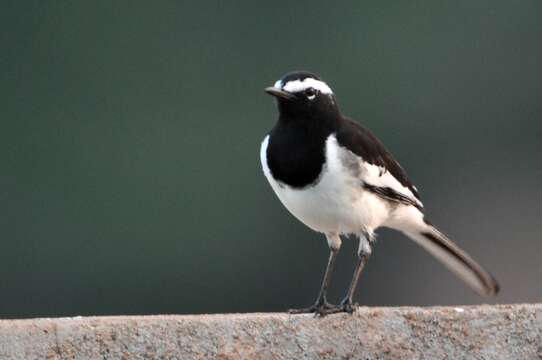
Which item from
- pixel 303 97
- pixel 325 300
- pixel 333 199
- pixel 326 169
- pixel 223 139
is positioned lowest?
pixel 223 139

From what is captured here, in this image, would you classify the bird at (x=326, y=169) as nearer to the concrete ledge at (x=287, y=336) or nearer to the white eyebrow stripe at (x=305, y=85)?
the white eyebrow stripe at (x=305, y=85)

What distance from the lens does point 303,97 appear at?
7930 mm

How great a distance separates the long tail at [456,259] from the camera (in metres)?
8.70

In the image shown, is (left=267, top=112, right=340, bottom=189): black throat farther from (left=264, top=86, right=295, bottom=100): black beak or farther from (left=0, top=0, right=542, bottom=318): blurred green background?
(left=0, top=0, right=542, bottom=318): blurred green background

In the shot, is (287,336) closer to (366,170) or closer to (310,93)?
(366,170)

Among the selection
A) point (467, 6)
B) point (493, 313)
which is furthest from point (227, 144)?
point (493, 313)

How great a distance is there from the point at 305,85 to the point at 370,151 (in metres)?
0.41

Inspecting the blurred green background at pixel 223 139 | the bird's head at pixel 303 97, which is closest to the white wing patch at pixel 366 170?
the bird's head at pixel 303 97

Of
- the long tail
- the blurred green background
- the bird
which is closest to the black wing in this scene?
the bird

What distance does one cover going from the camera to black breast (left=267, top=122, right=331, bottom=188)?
25.3 feet

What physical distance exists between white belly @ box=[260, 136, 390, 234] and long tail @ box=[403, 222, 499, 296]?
841 mm

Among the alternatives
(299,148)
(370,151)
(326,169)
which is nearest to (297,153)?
(299,148)

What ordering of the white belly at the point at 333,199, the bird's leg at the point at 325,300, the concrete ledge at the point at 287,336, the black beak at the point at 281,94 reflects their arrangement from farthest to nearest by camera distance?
the black beak at the point at 281,94 < the white belly at the point at 333,199 < the bird's leg at the point at 325,300 < the concrete ledge at the point at 287,336

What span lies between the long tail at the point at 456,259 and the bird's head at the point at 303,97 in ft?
3.35
